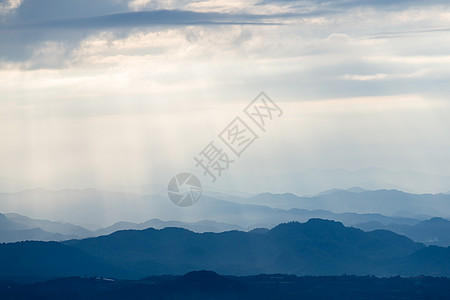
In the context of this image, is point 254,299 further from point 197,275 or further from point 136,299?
point 136,299

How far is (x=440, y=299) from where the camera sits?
19950cm

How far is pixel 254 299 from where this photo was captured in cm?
19750

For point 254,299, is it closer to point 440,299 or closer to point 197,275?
point 197,275

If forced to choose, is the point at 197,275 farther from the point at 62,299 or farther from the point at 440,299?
the point at 440,299

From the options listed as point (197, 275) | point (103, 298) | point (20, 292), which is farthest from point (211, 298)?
point (20, 292)

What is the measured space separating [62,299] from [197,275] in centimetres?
3305

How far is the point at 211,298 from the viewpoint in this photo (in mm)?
191625

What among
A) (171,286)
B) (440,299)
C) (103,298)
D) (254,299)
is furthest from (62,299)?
(440,299)

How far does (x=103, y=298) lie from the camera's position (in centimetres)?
19725

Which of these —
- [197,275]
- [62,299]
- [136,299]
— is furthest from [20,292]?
[197,275]

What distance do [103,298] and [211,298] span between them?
88.0 feet

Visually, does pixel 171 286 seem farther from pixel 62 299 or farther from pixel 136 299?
pixel 62 299

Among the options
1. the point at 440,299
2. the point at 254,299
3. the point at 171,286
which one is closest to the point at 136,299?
the point at 171,286

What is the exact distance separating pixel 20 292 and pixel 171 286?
Answer: 37.3 metres
